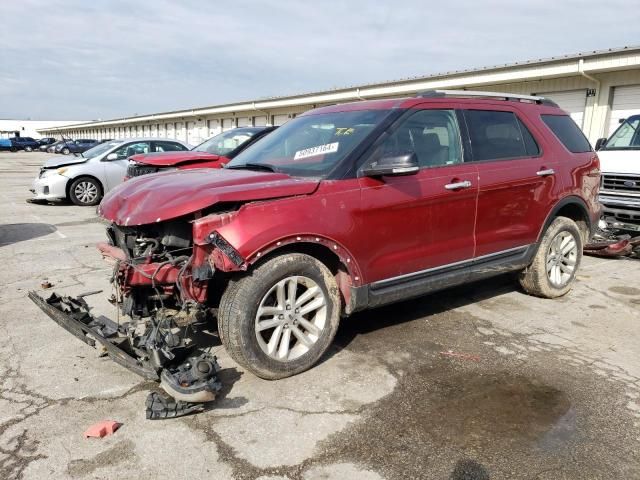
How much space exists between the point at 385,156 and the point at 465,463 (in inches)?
80.3

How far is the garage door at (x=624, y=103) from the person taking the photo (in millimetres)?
13453

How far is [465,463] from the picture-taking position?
8.87ft

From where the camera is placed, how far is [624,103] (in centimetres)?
1376

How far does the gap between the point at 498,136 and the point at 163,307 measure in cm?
328

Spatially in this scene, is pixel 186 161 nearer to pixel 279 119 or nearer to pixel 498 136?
pixel 498 136

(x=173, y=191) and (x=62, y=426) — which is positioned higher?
(x=173, y=191)

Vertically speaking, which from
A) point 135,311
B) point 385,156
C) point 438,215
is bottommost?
point 135,311

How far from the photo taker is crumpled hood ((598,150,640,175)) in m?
7.65

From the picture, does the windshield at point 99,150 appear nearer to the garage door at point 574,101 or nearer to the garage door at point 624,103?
the garage door at point 574,101

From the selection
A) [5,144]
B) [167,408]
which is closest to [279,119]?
[167,408]

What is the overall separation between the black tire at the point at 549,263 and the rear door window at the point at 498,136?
2.80 ft

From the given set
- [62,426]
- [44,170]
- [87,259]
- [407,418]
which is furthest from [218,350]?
[44,170]

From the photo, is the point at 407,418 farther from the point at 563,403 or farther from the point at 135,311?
the point at 135,311

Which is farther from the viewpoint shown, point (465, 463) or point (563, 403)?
point (563, 403)
